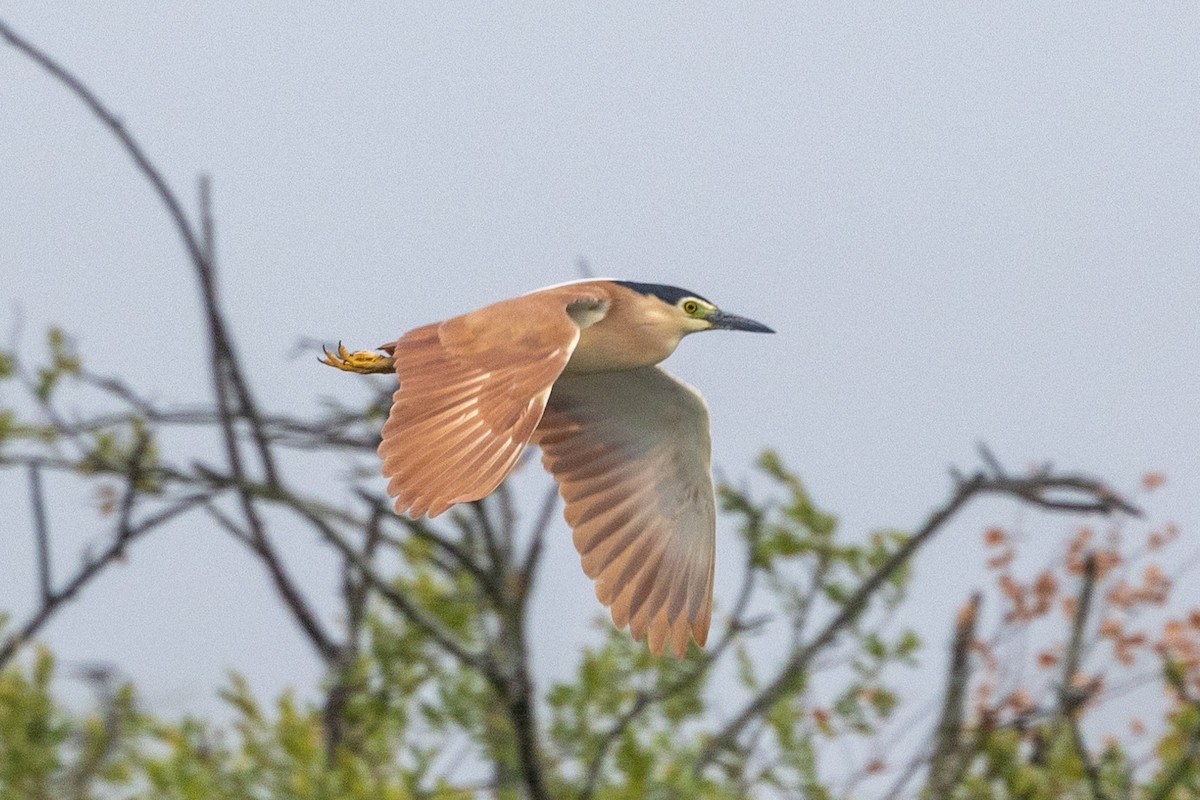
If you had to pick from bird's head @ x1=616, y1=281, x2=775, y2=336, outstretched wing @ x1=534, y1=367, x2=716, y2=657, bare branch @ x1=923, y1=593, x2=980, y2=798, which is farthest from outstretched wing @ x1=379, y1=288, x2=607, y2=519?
bare branch @ x1=923, y1=593, x2=980, y2=798

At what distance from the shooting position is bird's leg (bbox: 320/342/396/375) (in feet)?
18.1

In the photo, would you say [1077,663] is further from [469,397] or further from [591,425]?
[469,397]

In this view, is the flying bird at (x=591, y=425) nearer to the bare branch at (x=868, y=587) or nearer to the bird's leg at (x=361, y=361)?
the bird's leg at (x=361, y=361)

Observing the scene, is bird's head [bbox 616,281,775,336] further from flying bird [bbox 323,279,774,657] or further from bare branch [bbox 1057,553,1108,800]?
bare branch [bbox 1057,553,1108,800]

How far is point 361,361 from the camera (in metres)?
5.55

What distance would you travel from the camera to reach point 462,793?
599 cm

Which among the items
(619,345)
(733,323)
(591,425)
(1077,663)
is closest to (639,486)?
(591,425)

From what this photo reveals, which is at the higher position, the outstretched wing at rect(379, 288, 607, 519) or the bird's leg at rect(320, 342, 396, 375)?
the bird's leg at rect(320, 342, 396, 375)

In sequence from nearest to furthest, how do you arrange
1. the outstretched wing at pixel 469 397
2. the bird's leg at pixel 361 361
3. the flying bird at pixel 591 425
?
1. the outstretched wing at pixel 469 397
2. the flying bird at pixel 591 425
3. the bird's leg at pixel 361 361

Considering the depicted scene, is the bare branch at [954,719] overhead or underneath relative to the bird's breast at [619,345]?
underneath

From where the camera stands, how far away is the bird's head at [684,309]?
5738mm

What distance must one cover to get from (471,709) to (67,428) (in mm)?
1649

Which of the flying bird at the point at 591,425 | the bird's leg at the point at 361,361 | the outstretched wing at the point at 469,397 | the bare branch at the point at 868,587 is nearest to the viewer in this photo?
the outstretched wing at the point at 469,397

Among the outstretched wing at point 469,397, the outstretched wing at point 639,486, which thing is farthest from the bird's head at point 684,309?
the outstretched wing at point 469,397
